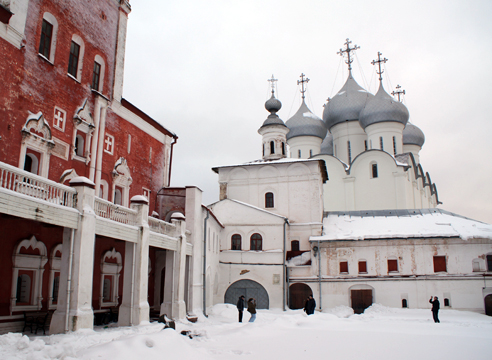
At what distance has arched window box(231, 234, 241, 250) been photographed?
84.5 feet

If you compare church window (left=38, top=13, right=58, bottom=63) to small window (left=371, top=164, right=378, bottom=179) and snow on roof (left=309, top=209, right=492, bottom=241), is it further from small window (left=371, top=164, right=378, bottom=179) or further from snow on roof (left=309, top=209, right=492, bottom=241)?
small window (left=371, top=164, right=378, bottom=179)

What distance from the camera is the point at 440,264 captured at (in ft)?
77.8

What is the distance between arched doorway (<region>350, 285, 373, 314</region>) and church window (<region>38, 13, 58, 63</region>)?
18970mm

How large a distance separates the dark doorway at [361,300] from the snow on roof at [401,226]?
2996 millimetres

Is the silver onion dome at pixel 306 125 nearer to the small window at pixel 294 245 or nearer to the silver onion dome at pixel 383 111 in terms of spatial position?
the silver onion dome at pixel 383 111

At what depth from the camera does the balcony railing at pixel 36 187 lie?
894 cm

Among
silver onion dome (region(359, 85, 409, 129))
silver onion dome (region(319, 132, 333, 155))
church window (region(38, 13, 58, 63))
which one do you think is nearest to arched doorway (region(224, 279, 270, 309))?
church window (region(38, 13, 58, 63))

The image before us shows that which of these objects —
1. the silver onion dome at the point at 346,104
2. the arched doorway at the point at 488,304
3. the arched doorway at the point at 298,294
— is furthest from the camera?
the silver onion dome at the point at 346,104

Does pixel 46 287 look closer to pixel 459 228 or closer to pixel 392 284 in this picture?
pixel 392 284

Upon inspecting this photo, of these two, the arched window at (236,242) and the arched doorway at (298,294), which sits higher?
the arched window at (236,242)

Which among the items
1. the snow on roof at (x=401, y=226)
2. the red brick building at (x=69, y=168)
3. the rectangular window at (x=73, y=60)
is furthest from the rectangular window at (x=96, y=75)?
the snow on roof at (x=401, y=226)

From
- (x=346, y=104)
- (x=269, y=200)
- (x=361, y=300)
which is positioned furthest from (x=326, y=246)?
(x=346, y=104)

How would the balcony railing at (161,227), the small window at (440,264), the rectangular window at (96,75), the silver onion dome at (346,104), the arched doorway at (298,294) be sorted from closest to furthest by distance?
1. the balcony railing at (161,227)
2. the rectangular window at (96,75)
3. the small window at (440,264)
4. the arched doorway at (298,294)
5. the silver onion dome at (346,104)

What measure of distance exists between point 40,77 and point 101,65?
367 cm
